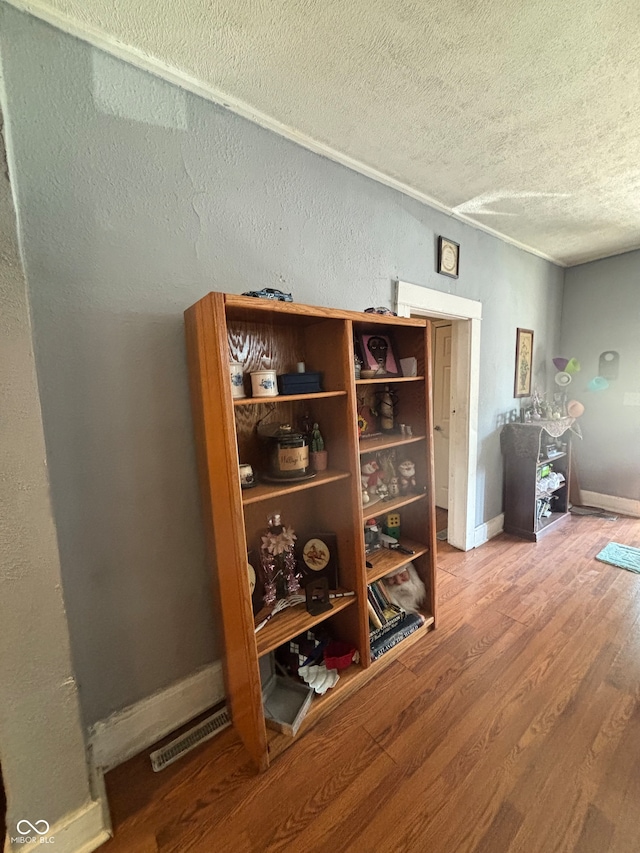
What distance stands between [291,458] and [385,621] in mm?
1081

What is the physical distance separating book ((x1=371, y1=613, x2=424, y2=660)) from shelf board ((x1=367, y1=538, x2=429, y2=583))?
12.8 inches

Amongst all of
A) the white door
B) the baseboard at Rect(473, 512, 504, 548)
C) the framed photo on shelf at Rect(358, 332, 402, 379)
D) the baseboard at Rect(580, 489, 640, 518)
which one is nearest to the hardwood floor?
→ the baseboard at Rect(473, 512, 504, 548)

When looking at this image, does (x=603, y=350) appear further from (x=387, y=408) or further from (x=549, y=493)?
(x=387, y=408)

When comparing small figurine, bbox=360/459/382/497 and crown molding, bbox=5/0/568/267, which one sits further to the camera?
small figurine, bbox=360/459/382/497

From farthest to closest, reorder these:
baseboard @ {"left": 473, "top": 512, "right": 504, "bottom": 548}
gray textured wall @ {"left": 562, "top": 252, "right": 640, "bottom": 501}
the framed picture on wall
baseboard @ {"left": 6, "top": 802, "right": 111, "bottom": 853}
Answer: gray textured wall @ {"left": 562, "top": 252, "right": 640, "bottom": 501}
the framed picture on wall
baseboard @ {"left": 473, "top": 512, "right": 504, "bottom": 548}
baseboard @ {"left": 6, "top": 802, "right": 111, "bottom": 853}

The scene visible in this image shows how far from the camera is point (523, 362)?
3.01 metres

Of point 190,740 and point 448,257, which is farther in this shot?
point 448,257

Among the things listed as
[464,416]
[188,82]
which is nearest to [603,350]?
[464,416]

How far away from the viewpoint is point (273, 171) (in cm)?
141

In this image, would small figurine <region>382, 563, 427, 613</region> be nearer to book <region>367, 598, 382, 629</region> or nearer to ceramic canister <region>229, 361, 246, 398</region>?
book <region>367, 598, 382, 629</region>

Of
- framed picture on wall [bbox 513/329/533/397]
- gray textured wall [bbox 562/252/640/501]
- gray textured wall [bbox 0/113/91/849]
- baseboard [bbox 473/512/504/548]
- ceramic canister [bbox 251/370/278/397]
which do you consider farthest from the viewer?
gray textured wall [bbox 562/252/640/501]

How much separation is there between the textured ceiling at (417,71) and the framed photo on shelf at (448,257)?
38 cm

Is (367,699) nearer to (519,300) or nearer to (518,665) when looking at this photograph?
(518,665)

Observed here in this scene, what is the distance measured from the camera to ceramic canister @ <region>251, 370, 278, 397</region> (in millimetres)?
1192
